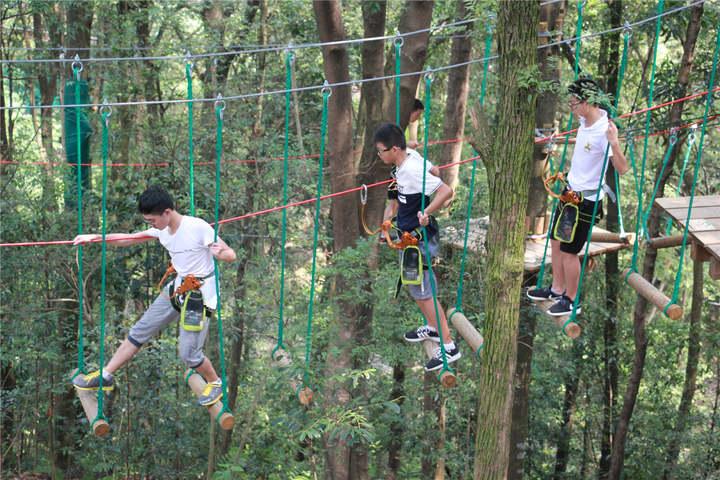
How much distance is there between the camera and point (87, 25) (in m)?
8.83

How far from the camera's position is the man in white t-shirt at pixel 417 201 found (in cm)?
421

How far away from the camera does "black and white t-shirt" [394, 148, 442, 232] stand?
4.26 m

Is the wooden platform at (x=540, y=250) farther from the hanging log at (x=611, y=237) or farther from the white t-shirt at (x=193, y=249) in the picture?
the white t-shirt at (x=193, y=249)

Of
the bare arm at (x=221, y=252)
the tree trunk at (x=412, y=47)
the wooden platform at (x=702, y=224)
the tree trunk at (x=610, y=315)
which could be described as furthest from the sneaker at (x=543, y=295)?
the tree trunk at (x=610, y=315)

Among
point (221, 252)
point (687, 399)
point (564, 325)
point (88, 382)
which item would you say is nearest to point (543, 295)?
point (564, 325)

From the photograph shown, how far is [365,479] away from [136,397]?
2.34 meters

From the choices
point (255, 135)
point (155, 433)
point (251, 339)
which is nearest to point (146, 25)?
point (255, 135)

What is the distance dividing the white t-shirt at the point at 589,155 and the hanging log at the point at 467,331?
0.89 m

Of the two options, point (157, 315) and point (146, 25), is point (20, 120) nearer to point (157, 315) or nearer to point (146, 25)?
point (146, 25)

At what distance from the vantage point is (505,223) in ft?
13.2

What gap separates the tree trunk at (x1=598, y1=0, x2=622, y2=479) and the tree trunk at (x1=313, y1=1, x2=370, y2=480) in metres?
3.88

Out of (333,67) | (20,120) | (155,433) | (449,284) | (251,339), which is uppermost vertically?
(333,67)

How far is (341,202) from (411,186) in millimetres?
1891

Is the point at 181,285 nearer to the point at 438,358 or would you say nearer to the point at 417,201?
the point at 417,201
